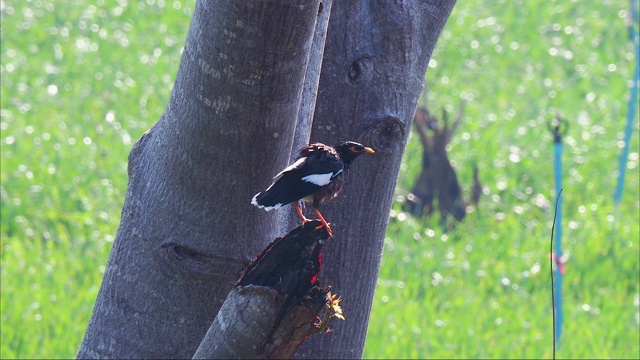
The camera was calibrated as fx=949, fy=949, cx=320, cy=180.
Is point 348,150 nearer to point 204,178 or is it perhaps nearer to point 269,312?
point 204,178

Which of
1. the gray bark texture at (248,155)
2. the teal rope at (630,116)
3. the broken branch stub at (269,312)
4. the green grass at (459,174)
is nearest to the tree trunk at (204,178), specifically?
the gray bark texture at (248,155)

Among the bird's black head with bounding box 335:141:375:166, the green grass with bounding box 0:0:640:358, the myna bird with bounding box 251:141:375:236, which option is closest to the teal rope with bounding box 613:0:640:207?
the green grass with bounding box 0:0:640:358

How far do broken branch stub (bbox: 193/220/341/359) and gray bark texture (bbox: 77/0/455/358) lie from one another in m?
0.33

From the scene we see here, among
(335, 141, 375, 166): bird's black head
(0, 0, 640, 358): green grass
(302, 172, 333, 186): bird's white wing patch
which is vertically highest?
(335, 141, 375, 166): bird's black head

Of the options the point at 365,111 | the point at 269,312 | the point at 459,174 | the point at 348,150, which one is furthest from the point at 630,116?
the point at 269,312

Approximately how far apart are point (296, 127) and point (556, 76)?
8084mm

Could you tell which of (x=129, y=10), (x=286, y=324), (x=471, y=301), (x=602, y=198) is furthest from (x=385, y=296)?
(x=129, y=10)

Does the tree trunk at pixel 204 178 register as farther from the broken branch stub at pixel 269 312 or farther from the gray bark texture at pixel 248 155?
the broken branch stub at pixel 269 312

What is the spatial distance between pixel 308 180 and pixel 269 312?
1.25 ft

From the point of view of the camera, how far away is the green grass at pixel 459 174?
4.98 metres

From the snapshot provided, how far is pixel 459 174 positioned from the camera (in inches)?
302

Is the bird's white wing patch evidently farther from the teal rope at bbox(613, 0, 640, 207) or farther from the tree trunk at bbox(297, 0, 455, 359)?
the teal rope at bbox(613, 0, 640, 207)

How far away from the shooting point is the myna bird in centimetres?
192

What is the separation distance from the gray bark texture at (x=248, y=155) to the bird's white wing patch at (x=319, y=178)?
0.40 ft
